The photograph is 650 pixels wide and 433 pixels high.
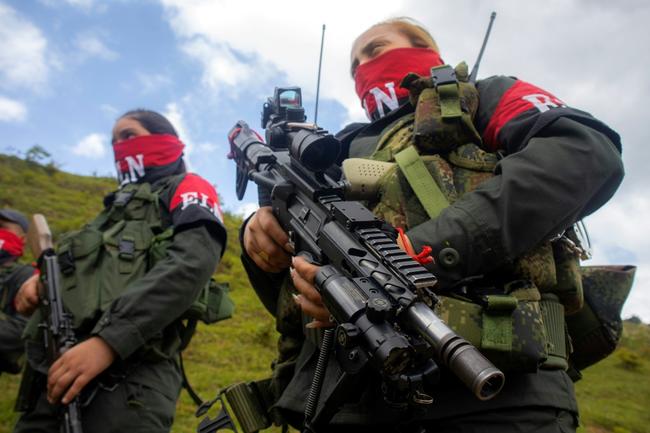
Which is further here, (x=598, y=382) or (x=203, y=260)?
(x=598, y=382)

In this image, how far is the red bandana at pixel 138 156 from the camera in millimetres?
3836

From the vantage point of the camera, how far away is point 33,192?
13953 mm

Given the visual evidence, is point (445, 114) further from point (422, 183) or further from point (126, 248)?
point (126, 248)

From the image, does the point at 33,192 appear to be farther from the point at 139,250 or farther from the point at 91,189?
the point at 139,250

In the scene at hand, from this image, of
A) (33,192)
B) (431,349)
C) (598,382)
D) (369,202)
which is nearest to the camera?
(431,349)

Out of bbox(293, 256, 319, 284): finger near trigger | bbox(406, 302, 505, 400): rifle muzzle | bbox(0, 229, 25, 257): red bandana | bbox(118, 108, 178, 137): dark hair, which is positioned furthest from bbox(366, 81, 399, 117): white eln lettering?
bbox(0, 229, 25, 257): red bandana

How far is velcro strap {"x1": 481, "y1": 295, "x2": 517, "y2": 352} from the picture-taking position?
4.55ft

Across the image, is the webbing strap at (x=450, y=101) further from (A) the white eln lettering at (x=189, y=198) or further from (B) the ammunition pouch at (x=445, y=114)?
(A) the white eln lettering at (x=189, y=198)

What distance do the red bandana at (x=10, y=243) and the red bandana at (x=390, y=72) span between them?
5.37 m

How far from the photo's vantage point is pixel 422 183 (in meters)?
1.72

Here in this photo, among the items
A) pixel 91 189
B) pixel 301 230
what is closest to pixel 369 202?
pixel 301 230

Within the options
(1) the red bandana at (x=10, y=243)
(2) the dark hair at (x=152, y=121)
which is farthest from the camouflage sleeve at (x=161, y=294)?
(1) the red bandana at (x=10, y=243)

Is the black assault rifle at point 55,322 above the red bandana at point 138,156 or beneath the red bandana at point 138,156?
beneath

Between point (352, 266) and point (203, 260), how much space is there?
6.48 feet
